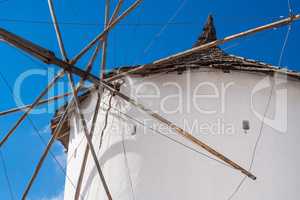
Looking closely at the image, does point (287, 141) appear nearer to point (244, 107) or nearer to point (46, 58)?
point (244, 107)

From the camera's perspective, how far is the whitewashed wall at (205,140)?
836 cm

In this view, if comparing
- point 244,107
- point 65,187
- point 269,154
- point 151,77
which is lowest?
point 65,187

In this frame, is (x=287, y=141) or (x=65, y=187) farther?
(x=65, y=187)

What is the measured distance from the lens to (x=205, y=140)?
871cm

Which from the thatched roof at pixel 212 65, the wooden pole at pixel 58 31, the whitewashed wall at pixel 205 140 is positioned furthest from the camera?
the thatched roof at pixel 212 65

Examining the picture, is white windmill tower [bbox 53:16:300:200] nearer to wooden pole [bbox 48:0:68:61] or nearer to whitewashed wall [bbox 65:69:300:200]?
whitewashed wall [bbox 65:69:300:200]

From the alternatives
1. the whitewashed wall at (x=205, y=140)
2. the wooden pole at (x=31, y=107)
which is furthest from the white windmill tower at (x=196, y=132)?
the wooden pole at (x=31, y=107)

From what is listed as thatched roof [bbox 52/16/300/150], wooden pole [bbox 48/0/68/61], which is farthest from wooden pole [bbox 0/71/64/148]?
thatched roof [bbox 52/16/300/150]

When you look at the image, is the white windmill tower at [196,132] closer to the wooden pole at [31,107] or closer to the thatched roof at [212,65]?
the thatched roof at [212,65]

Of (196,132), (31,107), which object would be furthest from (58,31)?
(196,132)

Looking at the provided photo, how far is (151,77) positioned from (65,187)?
293 centimetres

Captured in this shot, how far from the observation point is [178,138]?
8.81 metres

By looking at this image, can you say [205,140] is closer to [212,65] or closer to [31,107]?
[212,65]

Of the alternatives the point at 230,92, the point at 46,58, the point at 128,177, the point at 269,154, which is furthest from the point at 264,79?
the point at 46,58
